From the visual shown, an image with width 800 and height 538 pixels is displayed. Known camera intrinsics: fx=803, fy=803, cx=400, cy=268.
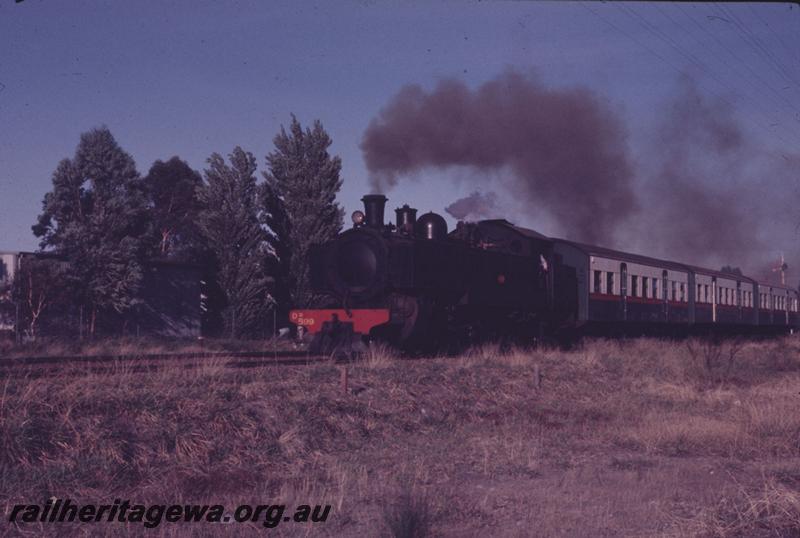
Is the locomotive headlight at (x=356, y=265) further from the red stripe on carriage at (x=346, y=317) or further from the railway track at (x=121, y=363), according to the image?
the railway track at (x=121, y=363)

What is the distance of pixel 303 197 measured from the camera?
1214 inches

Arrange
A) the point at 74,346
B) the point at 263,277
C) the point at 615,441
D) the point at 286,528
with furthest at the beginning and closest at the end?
the point at 263,277 < the point at 74,346 < the point at 615,441 < the point at 286,528

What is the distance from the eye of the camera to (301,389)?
11109 millimetres

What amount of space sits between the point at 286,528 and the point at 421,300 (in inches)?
401

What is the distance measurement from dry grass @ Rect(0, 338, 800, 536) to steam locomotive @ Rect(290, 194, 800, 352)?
8.72ft

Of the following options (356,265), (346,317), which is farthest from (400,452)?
(356,265)

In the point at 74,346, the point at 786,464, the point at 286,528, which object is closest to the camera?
the point at 286,528

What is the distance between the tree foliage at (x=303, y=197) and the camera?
30.6m

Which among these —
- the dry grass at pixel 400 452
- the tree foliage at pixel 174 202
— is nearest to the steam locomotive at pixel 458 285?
the dry grass at pixel 400 452

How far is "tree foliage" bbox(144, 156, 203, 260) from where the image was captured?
5458 cm

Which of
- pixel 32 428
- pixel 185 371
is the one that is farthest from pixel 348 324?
pixel 32 428

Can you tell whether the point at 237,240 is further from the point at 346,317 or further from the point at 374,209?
the point at 346,317

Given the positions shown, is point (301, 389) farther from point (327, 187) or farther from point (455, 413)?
point (327, 187)

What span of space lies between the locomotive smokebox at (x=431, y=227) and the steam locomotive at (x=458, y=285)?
2cm
